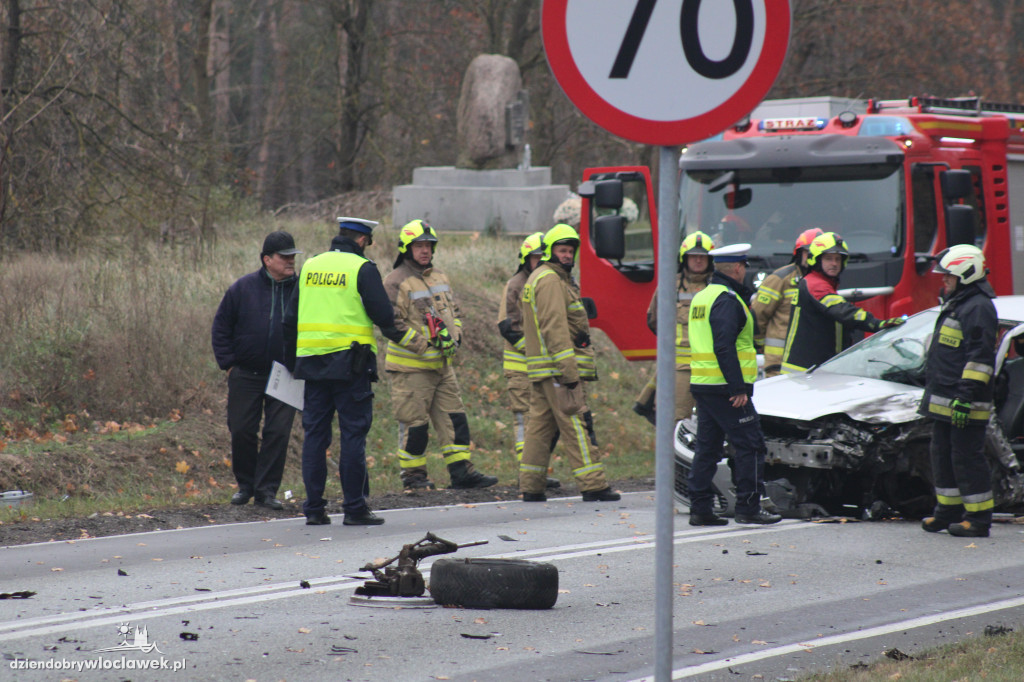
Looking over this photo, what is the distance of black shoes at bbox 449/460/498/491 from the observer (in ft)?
35.5

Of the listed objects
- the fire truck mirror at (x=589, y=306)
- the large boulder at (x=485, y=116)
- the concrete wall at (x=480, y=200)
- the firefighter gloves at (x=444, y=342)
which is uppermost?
the large boulder at (x=485, y=116)

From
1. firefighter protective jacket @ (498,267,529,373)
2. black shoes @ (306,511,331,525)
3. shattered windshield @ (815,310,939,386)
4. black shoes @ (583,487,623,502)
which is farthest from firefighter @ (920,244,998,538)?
black shoes @ (306,511,331,525)

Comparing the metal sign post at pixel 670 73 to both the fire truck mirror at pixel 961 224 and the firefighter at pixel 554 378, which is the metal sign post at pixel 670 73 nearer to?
the firefighter at pixel 554 378

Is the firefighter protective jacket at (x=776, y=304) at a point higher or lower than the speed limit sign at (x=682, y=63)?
lower

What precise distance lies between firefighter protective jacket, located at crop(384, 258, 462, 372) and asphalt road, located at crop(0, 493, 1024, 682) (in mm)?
2293

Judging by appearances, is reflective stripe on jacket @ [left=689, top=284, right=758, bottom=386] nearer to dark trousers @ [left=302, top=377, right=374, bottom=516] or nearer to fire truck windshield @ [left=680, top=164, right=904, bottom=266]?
dark trousers @ [left=302, top=377, right=374, bottom=516]

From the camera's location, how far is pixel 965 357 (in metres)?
8.15

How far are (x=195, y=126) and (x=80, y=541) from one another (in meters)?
16.7

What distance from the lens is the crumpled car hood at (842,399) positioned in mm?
8516

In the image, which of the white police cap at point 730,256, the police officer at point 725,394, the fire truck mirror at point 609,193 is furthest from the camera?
the fire truck mirror at point 609,193

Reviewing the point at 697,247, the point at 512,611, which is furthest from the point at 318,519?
the point at 697,247

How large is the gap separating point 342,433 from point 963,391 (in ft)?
13.4

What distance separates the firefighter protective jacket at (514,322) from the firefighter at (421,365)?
0.49 meters

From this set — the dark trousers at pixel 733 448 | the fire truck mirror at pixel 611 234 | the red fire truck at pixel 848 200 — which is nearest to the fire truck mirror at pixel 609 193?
the red fire truck at pixel 848 200
